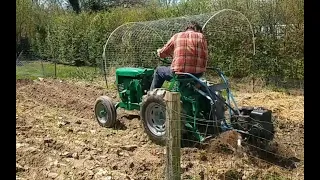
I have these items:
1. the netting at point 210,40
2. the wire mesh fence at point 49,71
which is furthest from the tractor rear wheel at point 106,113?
the wire mesh fence at point 49,71

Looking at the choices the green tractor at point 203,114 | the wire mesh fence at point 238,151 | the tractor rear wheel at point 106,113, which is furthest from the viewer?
the tractor rear wheel at point 106,113

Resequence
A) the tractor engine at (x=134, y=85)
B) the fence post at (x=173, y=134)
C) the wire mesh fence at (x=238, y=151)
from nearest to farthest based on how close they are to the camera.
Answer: the fence post at (x=173, y=134), the wire mesh fence at (x=238, y=151), the tractor engine at (x=134, y=85)

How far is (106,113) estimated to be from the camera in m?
6.07

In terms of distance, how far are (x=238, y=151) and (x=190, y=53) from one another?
49.8 inches

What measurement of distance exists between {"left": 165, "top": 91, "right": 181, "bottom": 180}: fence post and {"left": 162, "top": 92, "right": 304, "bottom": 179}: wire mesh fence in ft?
1.01

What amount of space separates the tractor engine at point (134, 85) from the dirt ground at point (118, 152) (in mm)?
323

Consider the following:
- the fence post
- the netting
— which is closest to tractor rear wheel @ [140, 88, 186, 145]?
the fence post

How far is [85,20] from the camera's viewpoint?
17.7 metres

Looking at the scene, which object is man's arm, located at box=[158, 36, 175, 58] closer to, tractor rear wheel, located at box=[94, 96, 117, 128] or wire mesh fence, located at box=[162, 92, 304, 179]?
wire mesh fence, located at box=[162, 92, 304, 179]

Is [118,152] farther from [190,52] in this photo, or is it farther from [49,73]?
[49,73]

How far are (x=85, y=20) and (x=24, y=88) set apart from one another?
856 cm

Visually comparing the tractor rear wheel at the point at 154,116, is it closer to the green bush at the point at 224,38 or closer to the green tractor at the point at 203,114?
the green tractor at the point at 203,114

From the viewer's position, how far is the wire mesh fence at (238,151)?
3.81 meters
